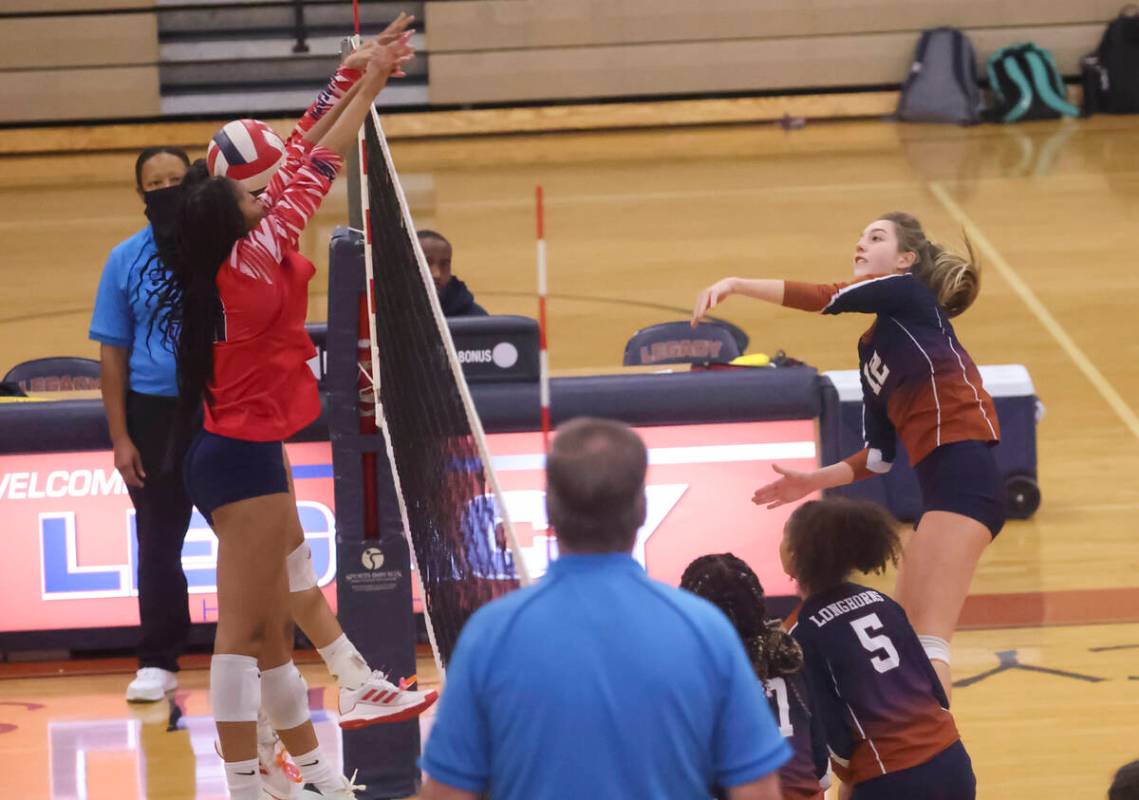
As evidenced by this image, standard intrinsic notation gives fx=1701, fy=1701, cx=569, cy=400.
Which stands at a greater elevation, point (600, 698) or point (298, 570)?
point (600, 698)

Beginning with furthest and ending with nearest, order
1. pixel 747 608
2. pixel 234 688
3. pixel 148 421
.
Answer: pixel 148 421 < pixel 234 688 < pixel 747 608

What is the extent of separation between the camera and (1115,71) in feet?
56.1

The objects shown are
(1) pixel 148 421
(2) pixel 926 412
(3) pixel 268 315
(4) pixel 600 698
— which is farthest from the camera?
(1) pixel 148 421

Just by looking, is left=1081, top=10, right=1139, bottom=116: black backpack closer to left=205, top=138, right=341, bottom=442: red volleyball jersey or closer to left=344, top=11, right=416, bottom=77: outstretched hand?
left=344, top=11, right=416, bottom=77: outstretched hand

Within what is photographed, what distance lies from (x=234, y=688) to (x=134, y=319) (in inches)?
64.2

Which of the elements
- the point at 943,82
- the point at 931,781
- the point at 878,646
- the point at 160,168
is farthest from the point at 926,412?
the point at 943,82

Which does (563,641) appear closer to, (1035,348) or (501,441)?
(501,441)

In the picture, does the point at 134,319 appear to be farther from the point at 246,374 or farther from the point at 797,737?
the point at 797,737

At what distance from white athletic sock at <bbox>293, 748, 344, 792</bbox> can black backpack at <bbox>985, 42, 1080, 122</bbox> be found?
14004 millimetres

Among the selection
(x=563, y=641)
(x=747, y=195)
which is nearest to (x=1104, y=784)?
(x=563, y=641)

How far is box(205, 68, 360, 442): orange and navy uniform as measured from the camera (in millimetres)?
4227

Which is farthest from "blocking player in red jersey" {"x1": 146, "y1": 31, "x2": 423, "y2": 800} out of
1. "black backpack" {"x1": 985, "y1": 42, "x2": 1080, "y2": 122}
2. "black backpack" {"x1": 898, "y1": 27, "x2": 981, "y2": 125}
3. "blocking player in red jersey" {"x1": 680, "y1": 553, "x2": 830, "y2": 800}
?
"black backpack" {"x1": 985, "y1": 42, "x2": 1080, "y2": 122}

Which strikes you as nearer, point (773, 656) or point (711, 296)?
point (773, 656)

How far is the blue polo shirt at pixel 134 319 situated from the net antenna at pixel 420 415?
2.85 feet
